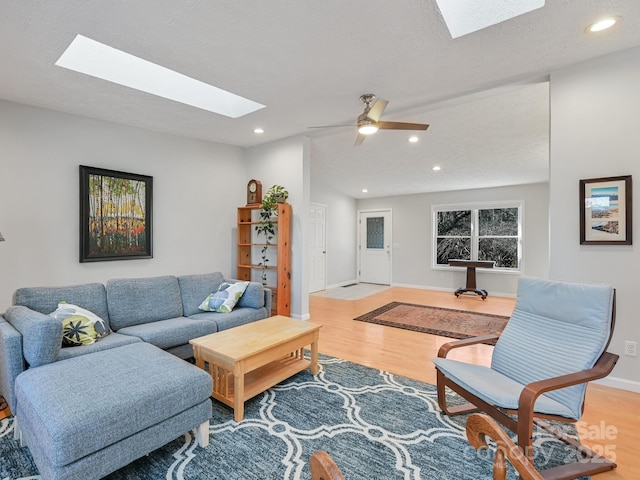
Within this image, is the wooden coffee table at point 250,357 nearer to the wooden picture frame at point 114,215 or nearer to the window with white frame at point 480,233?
the wooden picture frame at point 114,215

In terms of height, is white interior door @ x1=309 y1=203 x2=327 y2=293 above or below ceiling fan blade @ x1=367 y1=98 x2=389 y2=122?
below

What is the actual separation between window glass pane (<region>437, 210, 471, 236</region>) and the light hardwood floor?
1494 mm

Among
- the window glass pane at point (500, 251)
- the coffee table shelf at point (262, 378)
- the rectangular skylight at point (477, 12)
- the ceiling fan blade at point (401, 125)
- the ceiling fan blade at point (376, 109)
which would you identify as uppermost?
the rectangular skylight at point (477, 12)

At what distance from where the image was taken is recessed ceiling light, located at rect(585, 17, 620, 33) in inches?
81.4

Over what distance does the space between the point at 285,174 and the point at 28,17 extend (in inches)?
117

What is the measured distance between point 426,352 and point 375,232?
512cm

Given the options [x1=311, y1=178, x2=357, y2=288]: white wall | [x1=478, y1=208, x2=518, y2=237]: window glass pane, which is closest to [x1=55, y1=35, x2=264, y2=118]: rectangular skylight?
[x1=311, y1=178, x2=357, y2=288]: white wall

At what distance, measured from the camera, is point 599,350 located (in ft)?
5.74

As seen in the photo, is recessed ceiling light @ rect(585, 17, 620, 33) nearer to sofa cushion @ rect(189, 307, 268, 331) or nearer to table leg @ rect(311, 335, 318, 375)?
table leg @ rect(311, 335, 318, 375)

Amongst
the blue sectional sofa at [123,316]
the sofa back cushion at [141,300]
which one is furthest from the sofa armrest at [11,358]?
the sofa back cushion at [141,300]

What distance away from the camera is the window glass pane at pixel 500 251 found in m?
6.64

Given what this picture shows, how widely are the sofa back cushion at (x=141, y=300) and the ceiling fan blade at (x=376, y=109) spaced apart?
8.67 ft

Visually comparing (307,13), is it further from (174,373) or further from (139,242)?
(139,242)

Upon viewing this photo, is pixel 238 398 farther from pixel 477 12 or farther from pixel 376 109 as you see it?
pixel 477 12
